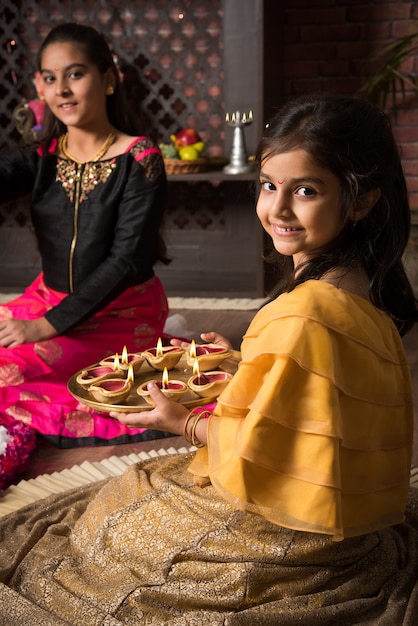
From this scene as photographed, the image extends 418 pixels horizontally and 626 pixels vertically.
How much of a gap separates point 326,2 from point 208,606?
3835 millimetres

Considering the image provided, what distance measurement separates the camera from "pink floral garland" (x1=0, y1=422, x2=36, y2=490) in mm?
2258

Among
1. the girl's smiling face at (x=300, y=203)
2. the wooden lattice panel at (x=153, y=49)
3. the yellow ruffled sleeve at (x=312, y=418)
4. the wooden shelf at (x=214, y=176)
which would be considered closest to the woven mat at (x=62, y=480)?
the yellow ruffled sleeve at (x=312, y=418)

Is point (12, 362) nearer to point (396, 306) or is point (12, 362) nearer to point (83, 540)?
point (83, 540)

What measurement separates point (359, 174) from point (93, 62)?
151 cm

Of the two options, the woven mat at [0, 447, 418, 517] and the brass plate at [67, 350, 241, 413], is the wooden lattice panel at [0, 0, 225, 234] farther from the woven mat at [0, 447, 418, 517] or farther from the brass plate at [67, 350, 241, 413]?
the brass plate at [67, 350, 241, 413]

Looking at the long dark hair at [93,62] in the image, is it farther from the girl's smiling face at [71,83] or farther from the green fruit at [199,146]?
the green fruit at [199,146]

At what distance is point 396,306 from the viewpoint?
154 cm

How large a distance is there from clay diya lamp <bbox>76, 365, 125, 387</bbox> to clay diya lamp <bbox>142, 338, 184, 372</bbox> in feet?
0.30

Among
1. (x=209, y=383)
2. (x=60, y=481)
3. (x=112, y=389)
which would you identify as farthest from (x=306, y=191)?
(x=60, y=481)

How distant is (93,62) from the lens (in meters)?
2.66

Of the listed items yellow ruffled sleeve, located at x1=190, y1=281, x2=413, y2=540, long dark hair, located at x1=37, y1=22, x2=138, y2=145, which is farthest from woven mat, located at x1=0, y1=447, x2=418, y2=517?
long dark hair, located at x1=37, y1=22, x2=138, y2=145

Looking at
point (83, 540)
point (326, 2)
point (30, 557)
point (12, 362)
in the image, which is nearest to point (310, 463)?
point (83, 540)

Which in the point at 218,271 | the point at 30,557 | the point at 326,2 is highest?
the point at 326,2

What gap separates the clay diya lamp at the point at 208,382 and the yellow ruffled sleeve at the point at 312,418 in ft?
0.93
